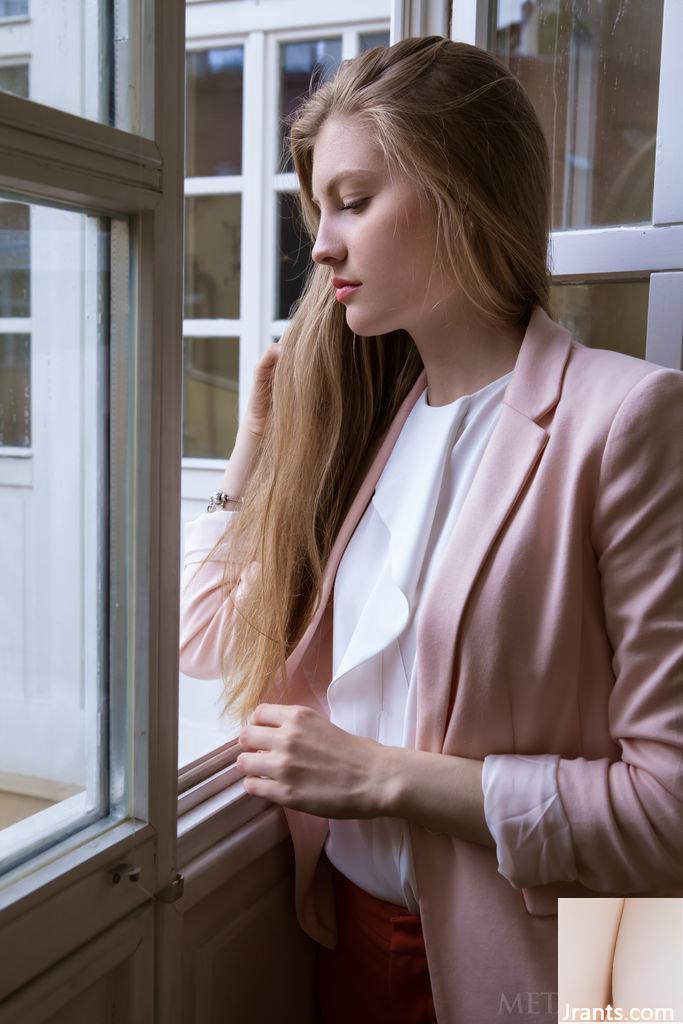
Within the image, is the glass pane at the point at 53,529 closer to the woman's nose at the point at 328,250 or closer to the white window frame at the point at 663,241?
the woman's nose at the point at 328,250

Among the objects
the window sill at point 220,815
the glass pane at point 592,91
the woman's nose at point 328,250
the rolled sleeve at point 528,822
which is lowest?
→ the window sill at point 220,815

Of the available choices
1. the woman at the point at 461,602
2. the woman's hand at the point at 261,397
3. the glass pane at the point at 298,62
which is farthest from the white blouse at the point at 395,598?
the glass pane at the point at 298,62

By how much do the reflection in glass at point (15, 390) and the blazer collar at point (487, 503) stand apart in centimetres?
49

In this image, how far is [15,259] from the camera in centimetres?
84

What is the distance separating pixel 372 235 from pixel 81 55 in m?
0.40

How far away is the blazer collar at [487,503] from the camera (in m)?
1.08

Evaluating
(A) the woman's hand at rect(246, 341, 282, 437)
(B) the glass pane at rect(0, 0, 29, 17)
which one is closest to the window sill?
(A) the woman's hand at rect(246, 341, 282, 437)

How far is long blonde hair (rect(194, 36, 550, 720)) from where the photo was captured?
1.15m

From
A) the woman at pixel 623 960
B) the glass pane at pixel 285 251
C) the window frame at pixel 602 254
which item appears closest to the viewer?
the woman at pixel 623 960

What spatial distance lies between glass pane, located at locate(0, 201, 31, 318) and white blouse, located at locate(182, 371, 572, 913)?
1.80ft

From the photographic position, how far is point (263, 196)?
3242 millimetres

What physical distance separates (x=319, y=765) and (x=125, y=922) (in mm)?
274

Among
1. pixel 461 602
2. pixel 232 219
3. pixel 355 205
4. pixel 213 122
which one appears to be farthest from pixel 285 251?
pixel 461 602

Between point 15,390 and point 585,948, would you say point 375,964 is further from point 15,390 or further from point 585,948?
point 15,390
